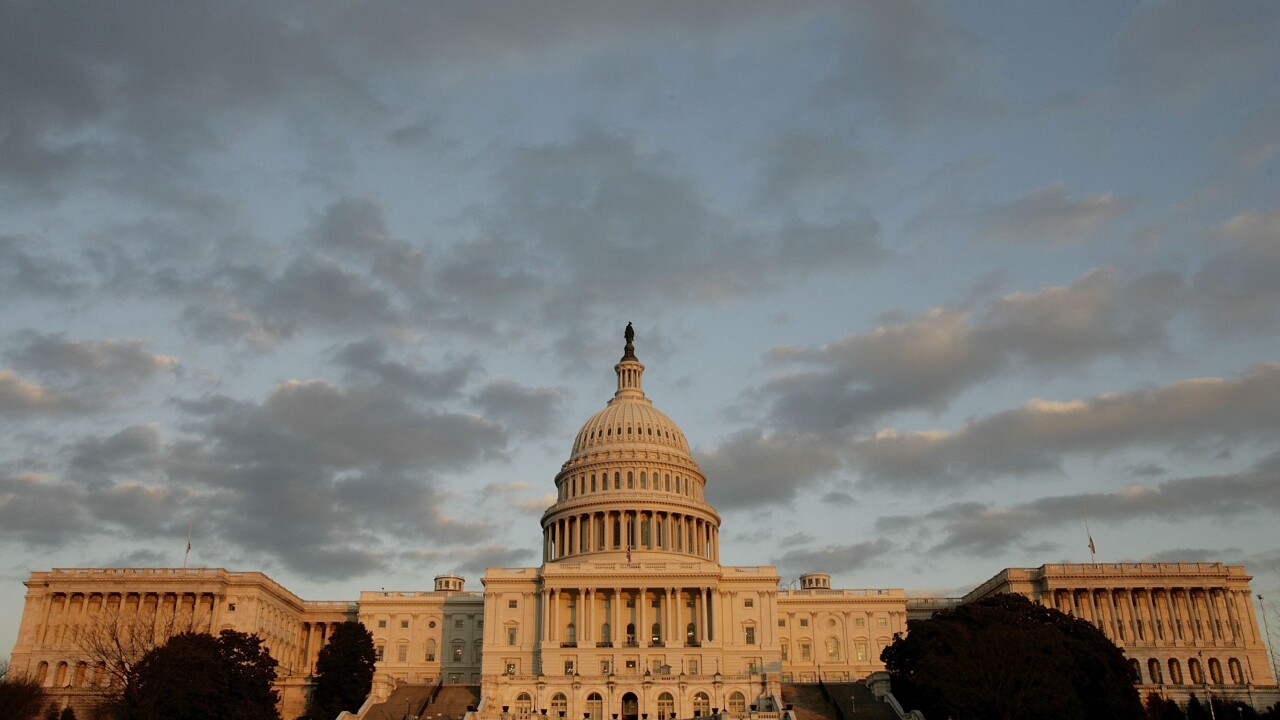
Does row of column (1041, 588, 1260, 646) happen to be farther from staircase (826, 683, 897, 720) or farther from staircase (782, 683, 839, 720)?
staircase (782, 683, 839, 720)

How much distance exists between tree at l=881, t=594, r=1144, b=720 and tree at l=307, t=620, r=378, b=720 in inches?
1826

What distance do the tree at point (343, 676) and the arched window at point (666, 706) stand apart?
85.0 ft

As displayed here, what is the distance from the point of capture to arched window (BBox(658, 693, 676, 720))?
317 ft

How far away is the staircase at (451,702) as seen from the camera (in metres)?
97.8

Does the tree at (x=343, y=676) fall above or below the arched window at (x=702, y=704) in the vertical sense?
above

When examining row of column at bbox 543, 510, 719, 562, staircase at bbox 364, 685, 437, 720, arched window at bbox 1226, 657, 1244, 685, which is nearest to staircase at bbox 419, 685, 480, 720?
staircase at bbox 364, 685, 437, 720

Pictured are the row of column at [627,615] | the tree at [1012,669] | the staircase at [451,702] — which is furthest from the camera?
the row of column at [627,615]

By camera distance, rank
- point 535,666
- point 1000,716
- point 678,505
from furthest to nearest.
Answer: point 678,505 < point 535,666 < point 1000,716

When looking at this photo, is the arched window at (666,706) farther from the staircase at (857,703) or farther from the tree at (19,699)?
the tree at (19,699)

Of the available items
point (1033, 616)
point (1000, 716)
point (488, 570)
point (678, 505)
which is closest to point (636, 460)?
point (678, 505)

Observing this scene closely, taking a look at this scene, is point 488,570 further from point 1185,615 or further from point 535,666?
point 1185,615

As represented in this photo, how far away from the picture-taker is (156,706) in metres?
81.3

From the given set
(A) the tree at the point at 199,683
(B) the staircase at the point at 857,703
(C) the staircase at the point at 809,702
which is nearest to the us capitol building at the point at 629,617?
(C) the staircase at the point at 809,702

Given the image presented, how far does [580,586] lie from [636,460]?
2614 cm
